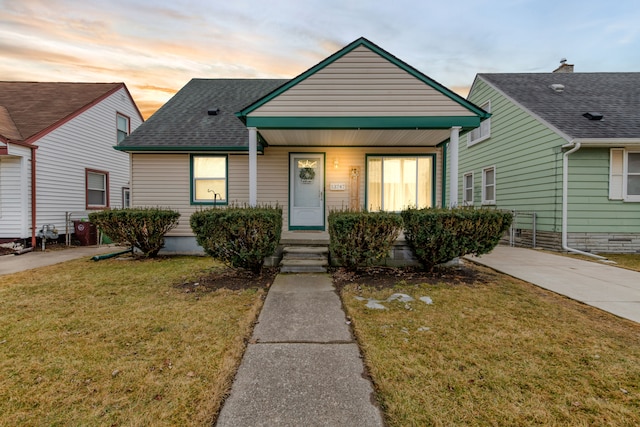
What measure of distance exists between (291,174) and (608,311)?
23.4ft

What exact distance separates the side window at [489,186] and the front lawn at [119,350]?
11.2 m

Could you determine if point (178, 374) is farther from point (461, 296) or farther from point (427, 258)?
point (427, 258)

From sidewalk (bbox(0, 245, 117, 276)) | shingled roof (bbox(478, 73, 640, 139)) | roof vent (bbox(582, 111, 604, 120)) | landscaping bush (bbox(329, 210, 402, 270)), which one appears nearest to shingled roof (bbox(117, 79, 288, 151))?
sidewalk (bbox(0, 245, 117, 276))

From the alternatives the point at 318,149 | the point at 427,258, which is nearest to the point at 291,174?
the point at 318,149

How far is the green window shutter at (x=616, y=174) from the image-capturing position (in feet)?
27.4

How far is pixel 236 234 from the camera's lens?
16.8 ft

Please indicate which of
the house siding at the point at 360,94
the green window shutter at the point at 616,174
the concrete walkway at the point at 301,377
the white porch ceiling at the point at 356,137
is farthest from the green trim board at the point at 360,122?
the green window shutter at the point at 616,174

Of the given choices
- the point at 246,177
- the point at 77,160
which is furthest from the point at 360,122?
the point at 77,160

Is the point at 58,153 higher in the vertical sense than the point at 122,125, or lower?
lower

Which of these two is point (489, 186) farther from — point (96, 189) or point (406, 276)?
point (96, 189)

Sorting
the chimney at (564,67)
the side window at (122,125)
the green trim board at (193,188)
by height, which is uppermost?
the chimney at (564,67)

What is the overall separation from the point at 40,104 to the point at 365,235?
564 inches

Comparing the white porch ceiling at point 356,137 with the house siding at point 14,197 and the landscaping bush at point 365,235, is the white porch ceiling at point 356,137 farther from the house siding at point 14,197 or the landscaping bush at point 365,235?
the house siding at point 14,197

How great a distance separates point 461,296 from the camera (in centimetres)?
436
